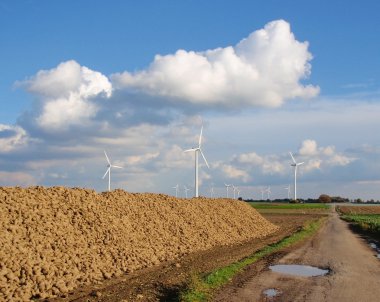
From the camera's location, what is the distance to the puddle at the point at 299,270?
20750 mm

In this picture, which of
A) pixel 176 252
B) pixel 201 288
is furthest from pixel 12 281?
pixel 176 252

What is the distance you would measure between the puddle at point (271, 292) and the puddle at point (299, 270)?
12.7 feet

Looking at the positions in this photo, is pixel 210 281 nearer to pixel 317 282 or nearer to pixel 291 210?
pixel 317 282

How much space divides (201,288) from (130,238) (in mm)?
9538

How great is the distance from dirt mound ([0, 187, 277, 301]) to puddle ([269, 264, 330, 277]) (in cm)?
625

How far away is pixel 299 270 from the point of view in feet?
71.3

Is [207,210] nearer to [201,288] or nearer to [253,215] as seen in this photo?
[253,215]

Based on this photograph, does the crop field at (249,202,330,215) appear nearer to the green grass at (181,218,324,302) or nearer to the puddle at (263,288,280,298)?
the green grass at (181,218,324,302)

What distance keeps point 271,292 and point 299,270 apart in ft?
18.3

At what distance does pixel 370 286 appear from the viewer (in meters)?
18.1

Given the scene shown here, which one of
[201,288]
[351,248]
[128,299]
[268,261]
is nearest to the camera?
[128,299]

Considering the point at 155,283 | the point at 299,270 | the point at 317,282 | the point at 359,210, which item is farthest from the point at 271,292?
the point at 359,210

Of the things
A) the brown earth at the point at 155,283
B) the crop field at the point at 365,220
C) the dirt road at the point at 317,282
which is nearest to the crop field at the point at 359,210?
the crop field at the point at 365,220

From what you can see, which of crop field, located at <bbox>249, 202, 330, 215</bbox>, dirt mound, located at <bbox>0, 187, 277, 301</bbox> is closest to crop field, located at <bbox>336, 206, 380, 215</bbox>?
crop field, located at <bbox>249, 202, 330, 215</bbox>
